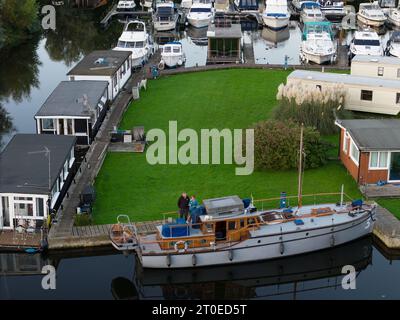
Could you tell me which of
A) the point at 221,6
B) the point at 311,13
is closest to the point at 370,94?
the point at 311,13

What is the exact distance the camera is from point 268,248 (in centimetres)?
2972

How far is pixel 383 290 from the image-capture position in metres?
28.0

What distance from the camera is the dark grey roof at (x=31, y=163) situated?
31.6 meters

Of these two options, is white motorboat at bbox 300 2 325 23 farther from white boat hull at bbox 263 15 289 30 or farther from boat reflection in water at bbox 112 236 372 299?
boat reflection in water at bbox 112 236 372 299

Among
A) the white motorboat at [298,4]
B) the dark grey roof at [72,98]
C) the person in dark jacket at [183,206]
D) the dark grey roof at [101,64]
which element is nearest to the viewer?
the person in dark jacket at [183,206]

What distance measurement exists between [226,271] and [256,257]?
1.34m

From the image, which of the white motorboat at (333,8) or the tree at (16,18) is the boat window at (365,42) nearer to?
the white motorboat at (333,8)

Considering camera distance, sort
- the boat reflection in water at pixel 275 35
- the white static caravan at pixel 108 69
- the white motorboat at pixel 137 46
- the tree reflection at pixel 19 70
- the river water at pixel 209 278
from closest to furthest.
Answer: the river water at pixel 209 278
the white static caravan at pixel 108 69
the tree reflection at pixel 19 70
the white motorboat at pixel 137 46
the boat reflection in water at pixel 275 35

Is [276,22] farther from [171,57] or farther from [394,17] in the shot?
[171,57]

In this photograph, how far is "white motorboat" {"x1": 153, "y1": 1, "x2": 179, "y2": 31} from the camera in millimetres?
77000

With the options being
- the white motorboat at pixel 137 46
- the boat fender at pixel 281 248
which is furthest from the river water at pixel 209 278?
the white motorboat at pixel 137 46

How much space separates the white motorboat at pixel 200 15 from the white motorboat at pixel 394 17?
19030 mm
